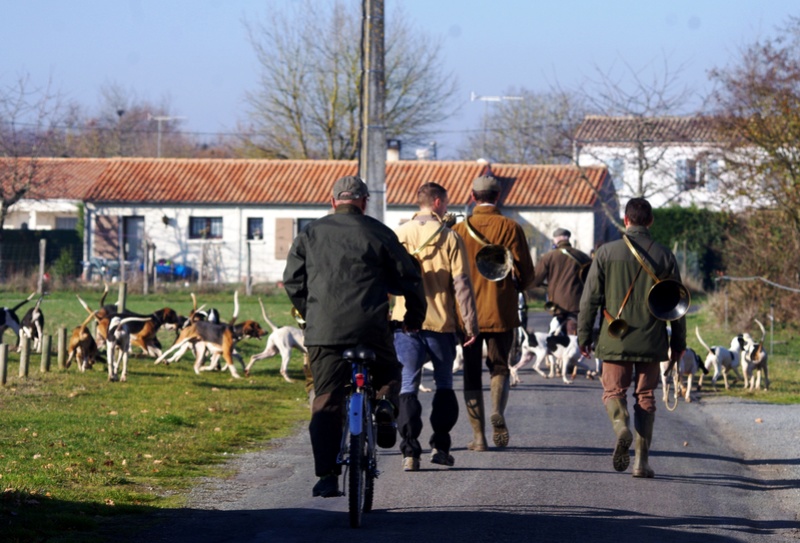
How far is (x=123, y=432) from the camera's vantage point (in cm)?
1022

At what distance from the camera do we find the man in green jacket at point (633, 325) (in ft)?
26.1

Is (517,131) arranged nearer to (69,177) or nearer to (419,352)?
(69,177)

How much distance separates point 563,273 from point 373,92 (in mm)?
3147

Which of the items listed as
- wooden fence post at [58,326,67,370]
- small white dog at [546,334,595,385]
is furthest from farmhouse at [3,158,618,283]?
wooden fence post at [58,326,67,370]

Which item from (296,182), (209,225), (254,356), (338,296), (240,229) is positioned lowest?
(254,356)

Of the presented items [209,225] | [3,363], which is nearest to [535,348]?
[3,363]

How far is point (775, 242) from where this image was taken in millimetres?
22734

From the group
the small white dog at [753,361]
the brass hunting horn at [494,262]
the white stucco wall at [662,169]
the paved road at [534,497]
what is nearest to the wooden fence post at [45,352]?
the paved road at [534,497]

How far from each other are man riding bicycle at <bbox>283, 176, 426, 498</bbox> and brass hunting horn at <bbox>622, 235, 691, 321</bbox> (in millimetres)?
1956

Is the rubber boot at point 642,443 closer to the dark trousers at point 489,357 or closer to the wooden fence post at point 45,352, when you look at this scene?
the dark trousers at point 489,357

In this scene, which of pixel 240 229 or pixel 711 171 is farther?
pixel 240 229

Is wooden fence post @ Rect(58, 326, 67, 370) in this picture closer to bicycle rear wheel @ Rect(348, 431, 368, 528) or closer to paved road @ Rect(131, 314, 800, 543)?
paved road @ Rect(131, 314, 800, 543)

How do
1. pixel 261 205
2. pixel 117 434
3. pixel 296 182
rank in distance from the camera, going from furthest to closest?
pixel 296 182
pixel 261 205
pixel 117 434

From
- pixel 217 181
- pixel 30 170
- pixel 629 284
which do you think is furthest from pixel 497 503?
pixel 217 181
